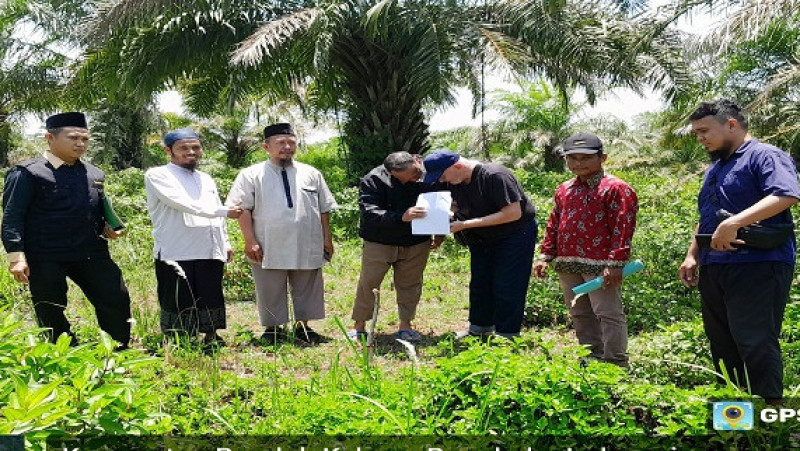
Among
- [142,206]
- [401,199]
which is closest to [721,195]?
[401,199]

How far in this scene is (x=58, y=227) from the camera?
14.4 feet

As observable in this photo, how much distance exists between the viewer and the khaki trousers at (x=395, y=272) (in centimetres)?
526

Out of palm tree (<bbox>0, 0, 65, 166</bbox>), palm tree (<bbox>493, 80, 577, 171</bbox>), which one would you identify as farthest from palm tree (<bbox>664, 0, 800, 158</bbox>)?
palm tree (<bbox>0, 0, 65, 166</bbox>)

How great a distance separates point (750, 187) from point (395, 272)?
2.69m

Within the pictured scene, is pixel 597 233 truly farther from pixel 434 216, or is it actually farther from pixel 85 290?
pixel 85 290

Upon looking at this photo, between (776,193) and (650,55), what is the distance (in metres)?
7.99

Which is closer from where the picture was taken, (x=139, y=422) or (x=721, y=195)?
(x=139, y=422)

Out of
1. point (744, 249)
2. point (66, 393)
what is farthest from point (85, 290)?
point (744, 249)

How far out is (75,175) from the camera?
449 centimetres

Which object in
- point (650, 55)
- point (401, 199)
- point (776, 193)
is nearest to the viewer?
point (776, 193)

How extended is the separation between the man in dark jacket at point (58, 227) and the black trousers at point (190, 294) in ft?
1.39

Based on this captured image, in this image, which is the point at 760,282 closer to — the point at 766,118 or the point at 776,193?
the point at 776,193

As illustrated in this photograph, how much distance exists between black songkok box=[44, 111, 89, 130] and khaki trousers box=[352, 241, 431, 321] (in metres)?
2.01

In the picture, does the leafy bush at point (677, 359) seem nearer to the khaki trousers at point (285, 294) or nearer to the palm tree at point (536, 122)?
the khaki trousers at point (285, 294)
